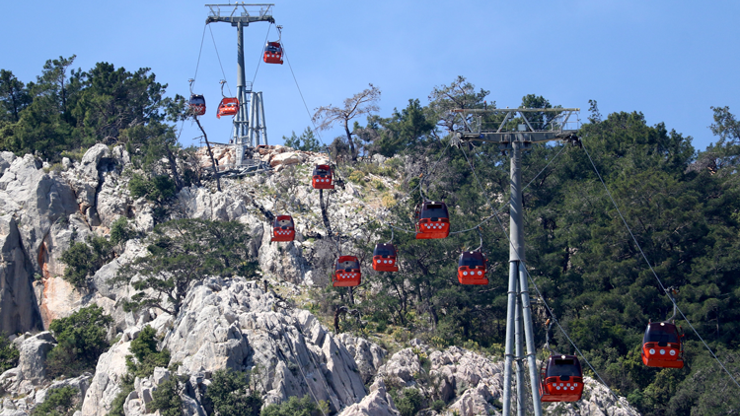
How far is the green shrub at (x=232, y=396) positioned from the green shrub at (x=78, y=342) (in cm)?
1478

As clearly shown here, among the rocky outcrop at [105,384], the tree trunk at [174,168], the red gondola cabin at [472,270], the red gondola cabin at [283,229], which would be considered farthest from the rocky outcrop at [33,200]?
the red gondola cabin at [472,270]

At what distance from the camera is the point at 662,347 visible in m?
31.2

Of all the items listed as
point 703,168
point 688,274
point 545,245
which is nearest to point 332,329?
point 545,245

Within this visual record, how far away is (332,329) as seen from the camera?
54.8 meters

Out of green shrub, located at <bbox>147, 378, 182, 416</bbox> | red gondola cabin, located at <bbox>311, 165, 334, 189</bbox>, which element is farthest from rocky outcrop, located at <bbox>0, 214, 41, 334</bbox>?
red gondola cabin, located at <bbox>311, 165, 334, 189</bbox>

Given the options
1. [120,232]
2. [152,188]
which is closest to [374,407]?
[120,232]

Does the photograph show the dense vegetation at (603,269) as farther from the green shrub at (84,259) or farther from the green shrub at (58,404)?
the green shrub at (84,259)

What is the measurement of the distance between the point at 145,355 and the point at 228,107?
3170cm

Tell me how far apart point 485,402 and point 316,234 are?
23.2 metres

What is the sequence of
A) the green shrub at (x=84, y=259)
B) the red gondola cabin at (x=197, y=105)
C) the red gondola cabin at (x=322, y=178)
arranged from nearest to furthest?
the red gondola cabin at (x=322, y=178) < the green shrub at (x=84, y=259) < the red gondola cabin at (x=197, y=105)

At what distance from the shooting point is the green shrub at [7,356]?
5603 centimetres

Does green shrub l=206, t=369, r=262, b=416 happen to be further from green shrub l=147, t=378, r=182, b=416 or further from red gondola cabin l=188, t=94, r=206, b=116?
red gondola cabin l=188, t=94, r=206, b=116

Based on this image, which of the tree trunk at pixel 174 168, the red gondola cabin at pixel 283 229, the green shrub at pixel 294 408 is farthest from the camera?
the tree trunk at pixel 174 168

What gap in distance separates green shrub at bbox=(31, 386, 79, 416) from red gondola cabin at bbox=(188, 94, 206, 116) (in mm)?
31266
